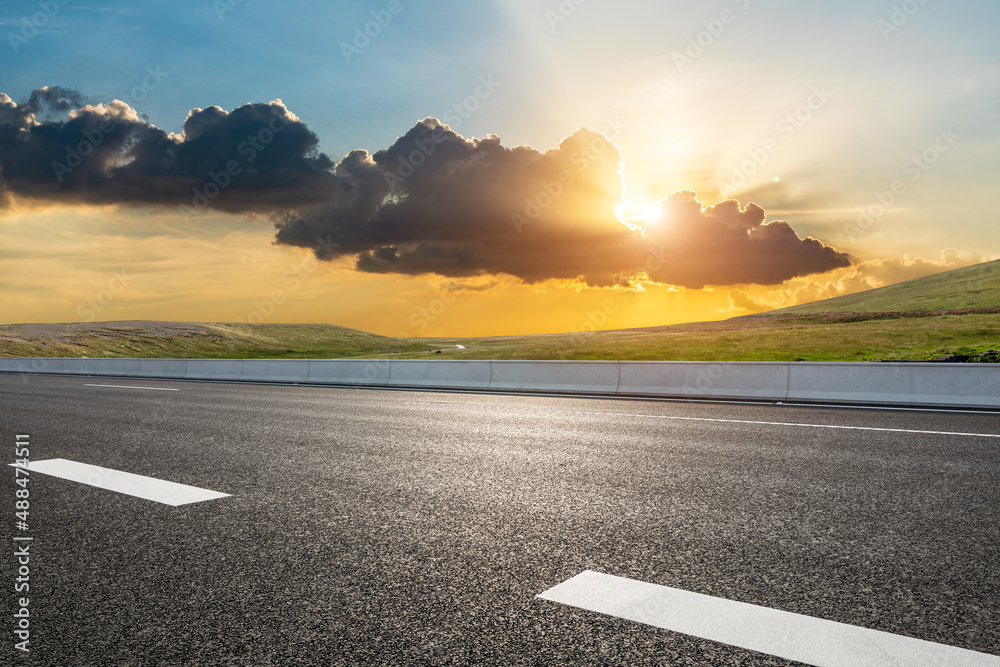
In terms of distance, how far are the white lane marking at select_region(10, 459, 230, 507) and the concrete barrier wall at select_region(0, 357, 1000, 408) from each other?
12.0 m

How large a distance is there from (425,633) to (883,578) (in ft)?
8.19

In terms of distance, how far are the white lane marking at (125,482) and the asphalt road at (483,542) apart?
18 cm

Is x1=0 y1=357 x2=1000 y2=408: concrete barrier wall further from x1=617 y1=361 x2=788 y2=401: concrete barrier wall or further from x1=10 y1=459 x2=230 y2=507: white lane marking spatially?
x1=10 y1=459 x2=230 y2=507: white lane marking

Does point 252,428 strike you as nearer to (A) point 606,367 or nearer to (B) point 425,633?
(B) point 425,633

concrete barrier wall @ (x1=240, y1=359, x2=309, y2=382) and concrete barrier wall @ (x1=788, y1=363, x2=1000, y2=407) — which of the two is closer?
concrete barrier wall @ (x1=788, y1=363, x2=1000, y2=407)

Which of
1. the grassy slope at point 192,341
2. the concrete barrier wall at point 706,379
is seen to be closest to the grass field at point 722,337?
the grassy slope at point 192,341

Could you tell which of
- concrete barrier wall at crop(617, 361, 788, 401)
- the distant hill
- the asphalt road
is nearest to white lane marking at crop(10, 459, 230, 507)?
the asphalt road

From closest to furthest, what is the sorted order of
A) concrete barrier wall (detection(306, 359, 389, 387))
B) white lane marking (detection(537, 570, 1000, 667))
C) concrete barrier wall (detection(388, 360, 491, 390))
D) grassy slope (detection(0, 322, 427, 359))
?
white lane marking (detection(537, 570, 1000, 667)) → concrete barrier wall (detection(388, 360, 491, 390)) → concrete barrier wall (detection(306, 359, 389, 387)) → grassy slope (detection(0, 322, 427, 359))

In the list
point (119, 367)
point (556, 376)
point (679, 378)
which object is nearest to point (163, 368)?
point (119, 367)

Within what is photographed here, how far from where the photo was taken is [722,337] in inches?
2210

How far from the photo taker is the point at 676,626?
3.24 m

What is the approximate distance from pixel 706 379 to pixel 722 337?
41.5 meters

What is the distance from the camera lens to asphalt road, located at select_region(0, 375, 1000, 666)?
319 centimetres

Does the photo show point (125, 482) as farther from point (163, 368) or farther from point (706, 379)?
point (163, 368)
